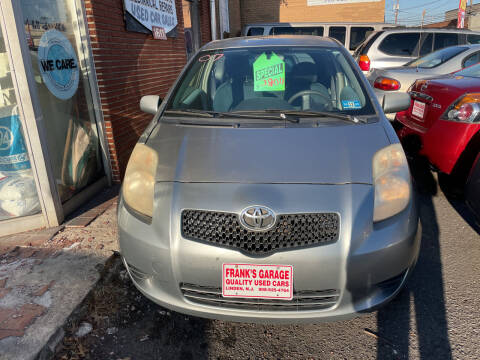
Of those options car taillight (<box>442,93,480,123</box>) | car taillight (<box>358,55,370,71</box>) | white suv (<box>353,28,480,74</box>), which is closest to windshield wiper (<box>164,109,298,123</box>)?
car taillight (<box>442,93,480,123</box>)

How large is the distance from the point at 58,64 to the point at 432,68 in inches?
213

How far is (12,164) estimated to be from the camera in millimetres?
3373

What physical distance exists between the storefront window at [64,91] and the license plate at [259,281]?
2493 mm

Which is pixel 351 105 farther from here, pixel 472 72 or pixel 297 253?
pixel 472 72

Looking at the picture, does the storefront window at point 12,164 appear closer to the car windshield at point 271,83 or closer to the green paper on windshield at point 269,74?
the car windshield at point 271,83

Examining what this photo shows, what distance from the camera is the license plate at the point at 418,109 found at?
4.10 metres

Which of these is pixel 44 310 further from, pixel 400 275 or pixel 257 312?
pixel 400 275

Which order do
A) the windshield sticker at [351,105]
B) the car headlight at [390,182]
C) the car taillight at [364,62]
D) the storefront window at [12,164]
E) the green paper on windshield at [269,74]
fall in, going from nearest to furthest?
the car headlight at [390,182] < the windshield sticker at [351,105] < the green paper on windshield at [269,74] < the storefront window at [12,164] < the car taillight at [364,62]

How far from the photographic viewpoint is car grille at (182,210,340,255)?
72.0 inches

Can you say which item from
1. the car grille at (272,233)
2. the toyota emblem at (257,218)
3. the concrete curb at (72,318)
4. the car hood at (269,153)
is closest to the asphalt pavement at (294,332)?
the concrete curb at (72,318)

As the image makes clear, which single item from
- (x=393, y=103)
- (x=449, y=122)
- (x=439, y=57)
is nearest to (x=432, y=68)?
(x=439, y=57)

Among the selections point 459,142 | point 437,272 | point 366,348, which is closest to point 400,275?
point 366,348

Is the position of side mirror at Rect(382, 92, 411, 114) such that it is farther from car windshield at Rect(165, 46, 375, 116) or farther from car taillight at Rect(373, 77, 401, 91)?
car taillight at Rect(373, 77, 401, 91)

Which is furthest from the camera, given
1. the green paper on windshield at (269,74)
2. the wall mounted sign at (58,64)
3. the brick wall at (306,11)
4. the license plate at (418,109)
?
the brick wall at (306,11)
